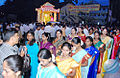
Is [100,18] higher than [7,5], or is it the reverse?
[7,5]

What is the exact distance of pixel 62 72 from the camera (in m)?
2.43

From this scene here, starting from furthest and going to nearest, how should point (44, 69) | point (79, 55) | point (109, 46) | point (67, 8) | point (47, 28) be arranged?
point (67, 8), point (47, 28), point (109, 46), point (79, 55), point (44, 69)

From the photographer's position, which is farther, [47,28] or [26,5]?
[26,5]

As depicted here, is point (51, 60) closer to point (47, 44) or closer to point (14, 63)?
point (14, 63)

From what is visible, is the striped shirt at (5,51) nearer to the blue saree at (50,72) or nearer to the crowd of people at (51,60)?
the crowd of people at (51,60)

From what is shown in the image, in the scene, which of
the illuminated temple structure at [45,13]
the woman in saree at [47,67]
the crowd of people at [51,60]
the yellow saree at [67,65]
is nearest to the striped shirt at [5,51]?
the crowd of people at [51,60]

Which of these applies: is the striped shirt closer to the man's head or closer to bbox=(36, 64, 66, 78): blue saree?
the man's head

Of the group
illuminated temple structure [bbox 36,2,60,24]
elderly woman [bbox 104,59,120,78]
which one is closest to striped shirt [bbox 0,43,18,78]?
elderly woman [bbox 104,59,120,78]

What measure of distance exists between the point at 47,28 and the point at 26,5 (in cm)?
1669

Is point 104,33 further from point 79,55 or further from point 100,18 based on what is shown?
point 100,18

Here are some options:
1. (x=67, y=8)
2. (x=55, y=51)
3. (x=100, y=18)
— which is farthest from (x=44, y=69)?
(x=67, y=8)

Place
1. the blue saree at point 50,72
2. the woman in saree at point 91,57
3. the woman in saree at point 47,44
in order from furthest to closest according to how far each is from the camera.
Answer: the woman in saree at point 47,44 < the woman in saree at point 91,57 < the blue saree at point 50,72

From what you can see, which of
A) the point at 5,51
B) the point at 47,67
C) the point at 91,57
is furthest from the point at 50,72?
the point at 91,57

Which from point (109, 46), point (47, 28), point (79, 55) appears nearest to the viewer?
point (79, 55)
